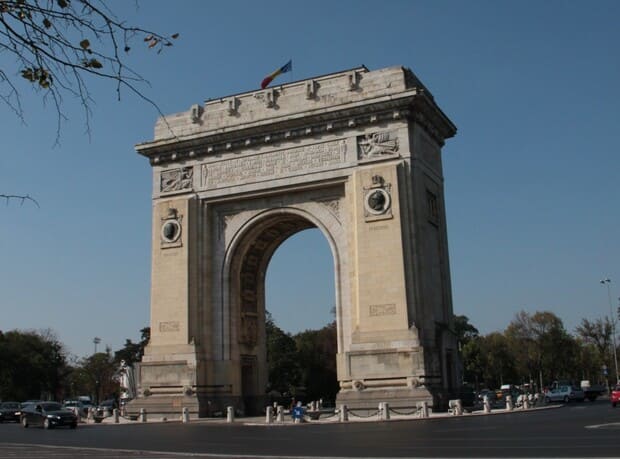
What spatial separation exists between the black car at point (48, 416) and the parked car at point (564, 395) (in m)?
27.9

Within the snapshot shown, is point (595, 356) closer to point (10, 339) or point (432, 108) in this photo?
point (432, 108)

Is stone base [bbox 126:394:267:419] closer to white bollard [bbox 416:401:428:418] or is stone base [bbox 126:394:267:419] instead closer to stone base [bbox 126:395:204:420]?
stone base [bbox 126:395:204:420]

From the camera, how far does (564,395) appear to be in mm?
42625

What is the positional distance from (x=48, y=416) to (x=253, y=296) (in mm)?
11361

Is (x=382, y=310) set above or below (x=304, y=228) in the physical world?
below

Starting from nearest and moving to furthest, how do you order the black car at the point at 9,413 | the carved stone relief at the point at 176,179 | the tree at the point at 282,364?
the carved stone relief at the point at 176,179, the black car at the point at 9,413, the tree at the point at 282,364

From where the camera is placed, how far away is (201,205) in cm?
3509

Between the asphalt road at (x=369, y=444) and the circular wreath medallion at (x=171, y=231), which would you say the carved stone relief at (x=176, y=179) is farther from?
the asphalt road at (x=369, y=444)

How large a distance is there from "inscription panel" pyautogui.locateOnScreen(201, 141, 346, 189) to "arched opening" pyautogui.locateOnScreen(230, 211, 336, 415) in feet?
7.01

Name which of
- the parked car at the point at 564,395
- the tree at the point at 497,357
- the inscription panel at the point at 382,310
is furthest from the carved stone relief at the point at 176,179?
the tree at the point at 497,357

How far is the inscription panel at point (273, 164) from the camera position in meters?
32.4

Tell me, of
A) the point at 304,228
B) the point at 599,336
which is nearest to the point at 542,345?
the point at 599,336

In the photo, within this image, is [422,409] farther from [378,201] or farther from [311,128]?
[311,128]

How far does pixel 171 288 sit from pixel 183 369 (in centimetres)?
401
